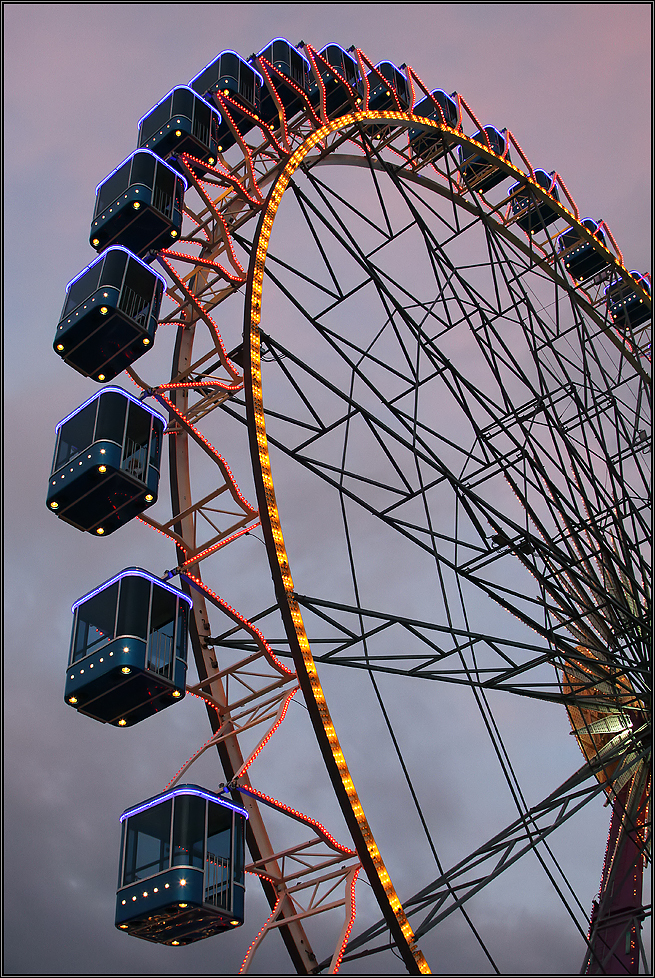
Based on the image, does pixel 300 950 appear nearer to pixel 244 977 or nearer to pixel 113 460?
pixel 244 977

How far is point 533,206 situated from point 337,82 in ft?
21.9

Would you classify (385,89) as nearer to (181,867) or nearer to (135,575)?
(135,575)

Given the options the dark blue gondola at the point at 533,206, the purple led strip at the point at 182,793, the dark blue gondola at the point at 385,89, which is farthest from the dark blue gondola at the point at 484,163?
the purple led strip at the point at 182,793

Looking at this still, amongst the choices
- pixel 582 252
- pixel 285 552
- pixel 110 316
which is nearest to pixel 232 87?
pixel 110 316

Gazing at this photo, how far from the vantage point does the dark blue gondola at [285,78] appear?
19.5 meters

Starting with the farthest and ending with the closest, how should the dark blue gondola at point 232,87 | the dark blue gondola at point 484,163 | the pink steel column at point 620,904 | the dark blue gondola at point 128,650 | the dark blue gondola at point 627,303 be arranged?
the dark blue gondola at point 627,303
the dark blue gondola at point 484,163
the dark blue gondola at point 232,87
the pink steel column at point 620,904
the dark blue gondola at point 128,650

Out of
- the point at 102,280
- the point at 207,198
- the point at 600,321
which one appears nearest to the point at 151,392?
the point at 102,280

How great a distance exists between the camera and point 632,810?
1811 cm

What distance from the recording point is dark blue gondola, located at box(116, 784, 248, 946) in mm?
12312

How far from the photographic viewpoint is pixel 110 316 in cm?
1576

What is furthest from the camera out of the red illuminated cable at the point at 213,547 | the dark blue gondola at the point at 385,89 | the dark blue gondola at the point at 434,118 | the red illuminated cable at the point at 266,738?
the dark blue gondola at the point at 434,118

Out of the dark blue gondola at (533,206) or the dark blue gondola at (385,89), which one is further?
the dark blue gondola at (533,206)

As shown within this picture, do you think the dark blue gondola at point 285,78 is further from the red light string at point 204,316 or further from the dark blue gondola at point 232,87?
the red light string at point 204,316

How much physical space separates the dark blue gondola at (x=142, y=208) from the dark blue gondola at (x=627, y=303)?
13.8 m
